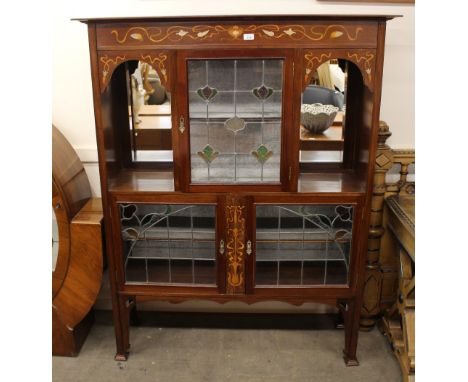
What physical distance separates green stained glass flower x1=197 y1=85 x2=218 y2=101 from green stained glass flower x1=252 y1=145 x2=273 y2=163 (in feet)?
0.96

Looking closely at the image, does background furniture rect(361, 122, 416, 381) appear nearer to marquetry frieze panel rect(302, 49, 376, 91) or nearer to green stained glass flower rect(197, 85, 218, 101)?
marquetry frieze panel rect(302, 49, 376, 91)

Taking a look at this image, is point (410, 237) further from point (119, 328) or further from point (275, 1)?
point (119, 328)

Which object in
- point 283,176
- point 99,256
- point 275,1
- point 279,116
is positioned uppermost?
point 275,1

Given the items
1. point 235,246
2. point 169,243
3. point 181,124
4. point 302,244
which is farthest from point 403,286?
point 181,124

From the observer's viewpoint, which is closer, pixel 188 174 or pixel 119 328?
pixel 188 174

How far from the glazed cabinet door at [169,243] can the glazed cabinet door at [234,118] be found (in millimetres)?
185

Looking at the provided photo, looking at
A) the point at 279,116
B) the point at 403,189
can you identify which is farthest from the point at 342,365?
the point at 279,116

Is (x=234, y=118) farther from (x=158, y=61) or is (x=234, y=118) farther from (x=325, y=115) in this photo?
(x=325, y=115)

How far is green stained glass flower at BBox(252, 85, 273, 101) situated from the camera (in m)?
1.91

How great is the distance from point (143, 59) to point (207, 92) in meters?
0.28

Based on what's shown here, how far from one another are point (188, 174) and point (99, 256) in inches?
25.9

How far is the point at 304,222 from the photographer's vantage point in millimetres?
2145

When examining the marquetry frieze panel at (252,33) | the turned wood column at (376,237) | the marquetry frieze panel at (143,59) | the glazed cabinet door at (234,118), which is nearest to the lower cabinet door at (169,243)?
the glazed cabinet door at (234,118)

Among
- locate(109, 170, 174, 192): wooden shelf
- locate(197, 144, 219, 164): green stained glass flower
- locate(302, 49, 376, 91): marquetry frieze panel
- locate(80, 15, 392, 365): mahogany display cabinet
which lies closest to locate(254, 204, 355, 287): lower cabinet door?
locate(80, 15, 392, 365): mahogany display cabinet
